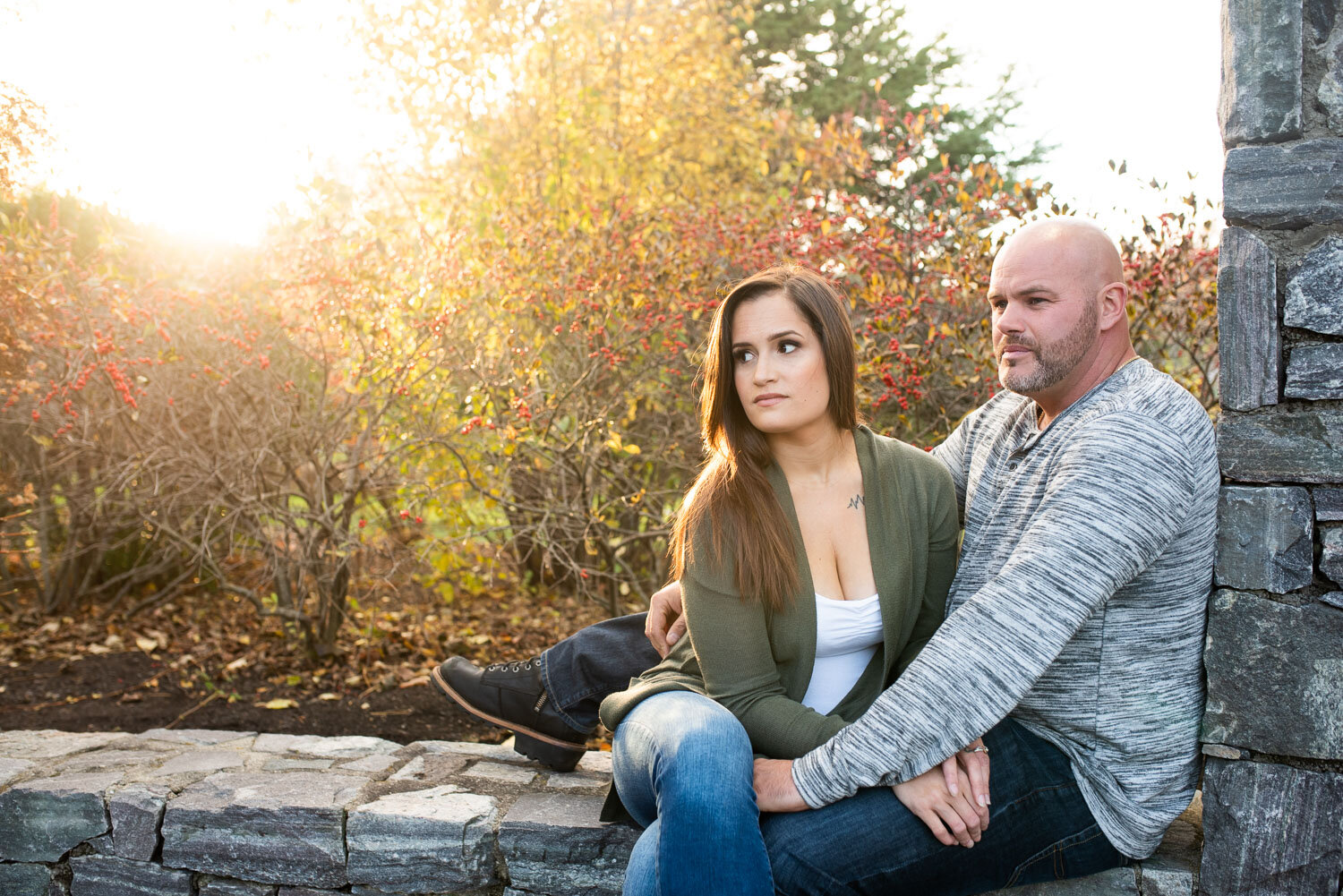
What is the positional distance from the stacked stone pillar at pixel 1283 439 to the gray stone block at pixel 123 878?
2.47m

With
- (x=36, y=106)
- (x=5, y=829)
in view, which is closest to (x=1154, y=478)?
(x=5, y=829)

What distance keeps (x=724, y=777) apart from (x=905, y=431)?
218 centimetres

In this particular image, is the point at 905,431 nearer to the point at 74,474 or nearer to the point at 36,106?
the point at 36,106

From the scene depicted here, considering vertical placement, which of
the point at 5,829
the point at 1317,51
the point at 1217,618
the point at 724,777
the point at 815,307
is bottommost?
the point at 5,829

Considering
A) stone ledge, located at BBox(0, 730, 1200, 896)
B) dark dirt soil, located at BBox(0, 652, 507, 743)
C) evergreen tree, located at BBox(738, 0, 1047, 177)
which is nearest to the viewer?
stone ledge, located at BBox(0, 730, 1200, 896)

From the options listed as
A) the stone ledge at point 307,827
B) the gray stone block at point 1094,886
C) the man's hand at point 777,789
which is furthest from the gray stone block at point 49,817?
the gray stone block at point 1094,886

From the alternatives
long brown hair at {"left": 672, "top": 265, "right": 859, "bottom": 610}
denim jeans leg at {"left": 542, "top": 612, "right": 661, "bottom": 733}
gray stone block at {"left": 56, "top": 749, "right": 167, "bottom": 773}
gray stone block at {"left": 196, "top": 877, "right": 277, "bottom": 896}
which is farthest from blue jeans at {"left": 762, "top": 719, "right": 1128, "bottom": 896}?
gray stone block at {"left": 56, "top": 749, "right": 167, "bottom": 773}

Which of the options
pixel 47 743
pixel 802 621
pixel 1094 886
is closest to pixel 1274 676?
pixel 1094 886

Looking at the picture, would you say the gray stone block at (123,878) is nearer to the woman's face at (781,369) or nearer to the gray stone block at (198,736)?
the gray stone block at (198,736)

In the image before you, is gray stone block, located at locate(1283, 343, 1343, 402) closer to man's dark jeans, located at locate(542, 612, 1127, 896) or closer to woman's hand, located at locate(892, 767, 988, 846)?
man's dark jeans, located at locate(542, 612, 1127, 896)

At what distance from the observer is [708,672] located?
6.55ft

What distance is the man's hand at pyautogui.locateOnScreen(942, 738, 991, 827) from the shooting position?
68.6 inches

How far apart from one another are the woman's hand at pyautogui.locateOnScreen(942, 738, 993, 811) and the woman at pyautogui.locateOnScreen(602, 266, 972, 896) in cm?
23

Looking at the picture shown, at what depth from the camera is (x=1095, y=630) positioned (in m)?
1.81
